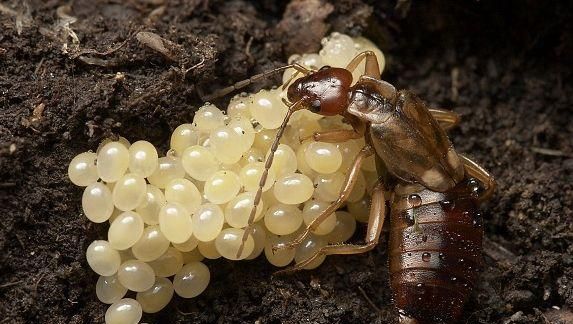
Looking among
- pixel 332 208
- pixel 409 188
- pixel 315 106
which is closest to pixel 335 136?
pixel 315 106

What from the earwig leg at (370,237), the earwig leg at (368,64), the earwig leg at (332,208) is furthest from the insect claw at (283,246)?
the earwig leg at (368,64)

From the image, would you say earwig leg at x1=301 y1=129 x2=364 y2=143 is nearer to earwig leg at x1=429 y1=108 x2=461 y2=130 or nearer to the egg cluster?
the egg cluster

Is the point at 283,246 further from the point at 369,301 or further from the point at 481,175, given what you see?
the point at 481,175

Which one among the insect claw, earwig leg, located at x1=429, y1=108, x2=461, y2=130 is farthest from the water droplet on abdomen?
the insect claw

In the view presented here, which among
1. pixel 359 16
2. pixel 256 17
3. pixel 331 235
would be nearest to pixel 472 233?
pixel 331 235

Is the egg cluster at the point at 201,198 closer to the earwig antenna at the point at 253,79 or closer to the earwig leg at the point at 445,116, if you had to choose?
the earwig antenna at the point at 253,79

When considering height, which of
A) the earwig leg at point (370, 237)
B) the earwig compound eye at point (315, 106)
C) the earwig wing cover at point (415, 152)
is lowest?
the earwig leg at point (370, 237)

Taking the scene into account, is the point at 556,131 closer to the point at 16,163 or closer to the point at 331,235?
the point at 331,235
